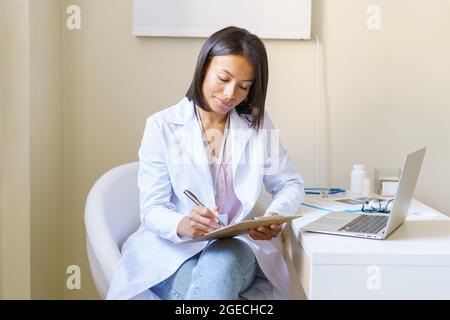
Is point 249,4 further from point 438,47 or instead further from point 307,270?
point 307,270

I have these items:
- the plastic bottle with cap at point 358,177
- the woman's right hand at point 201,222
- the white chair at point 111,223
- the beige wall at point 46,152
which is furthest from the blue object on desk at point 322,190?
the beige wall at point 46,152

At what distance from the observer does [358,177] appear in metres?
1.88

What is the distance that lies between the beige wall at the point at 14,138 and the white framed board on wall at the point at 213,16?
0.43 meters

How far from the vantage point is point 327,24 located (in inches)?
78.3

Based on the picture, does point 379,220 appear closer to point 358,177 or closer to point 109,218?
point 358,177

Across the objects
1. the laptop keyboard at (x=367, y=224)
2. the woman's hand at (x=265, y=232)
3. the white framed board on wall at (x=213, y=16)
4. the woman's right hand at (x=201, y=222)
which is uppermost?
the white framed board on wall at (x=213, y=16)

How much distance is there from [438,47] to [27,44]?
1.40 meters

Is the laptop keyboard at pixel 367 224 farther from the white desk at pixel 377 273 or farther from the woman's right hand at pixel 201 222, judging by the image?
the woman's right hand at pixel 201 222

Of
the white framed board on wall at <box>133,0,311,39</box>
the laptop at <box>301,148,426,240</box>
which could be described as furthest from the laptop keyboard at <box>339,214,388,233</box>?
the white framed board on wall at <box>133,0,311,39</box>

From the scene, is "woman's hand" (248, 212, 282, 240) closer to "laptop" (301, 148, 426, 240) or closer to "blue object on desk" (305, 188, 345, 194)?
"laptop" (301, 148, 426, 240)

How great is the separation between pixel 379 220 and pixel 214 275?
469 millimetres

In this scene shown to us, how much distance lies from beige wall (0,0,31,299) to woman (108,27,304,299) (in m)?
0.45

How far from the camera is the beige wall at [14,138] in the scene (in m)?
1.63

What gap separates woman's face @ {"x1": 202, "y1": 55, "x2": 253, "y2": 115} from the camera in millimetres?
1405
